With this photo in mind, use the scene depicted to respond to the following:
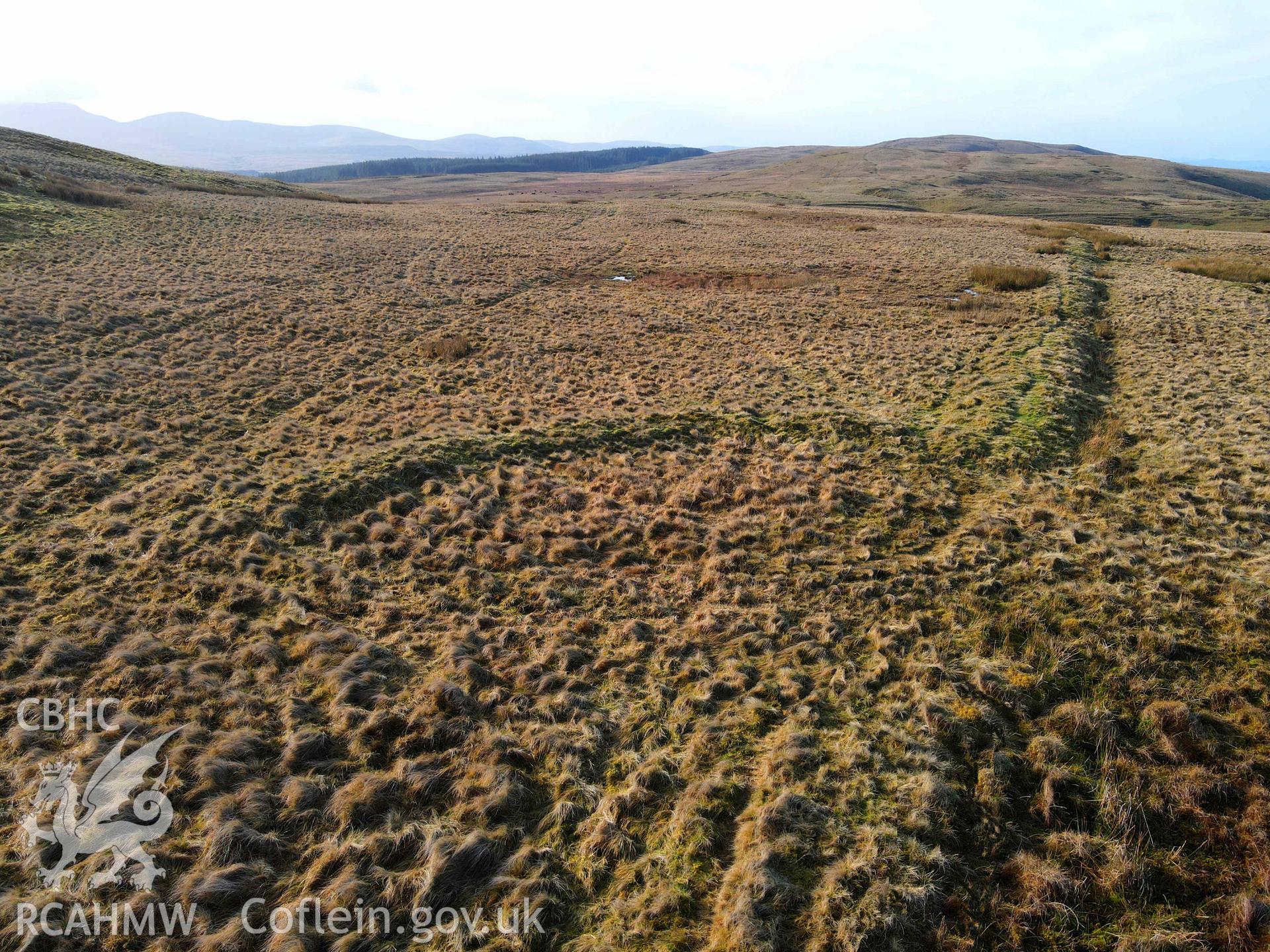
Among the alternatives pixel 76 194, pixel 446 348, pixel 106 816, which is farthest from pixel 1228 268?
pixel 76 194

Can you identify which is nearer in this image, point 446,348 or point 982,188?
point 446,348

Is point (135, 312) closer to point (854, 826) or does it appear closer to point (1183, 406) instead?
point (854, 826)

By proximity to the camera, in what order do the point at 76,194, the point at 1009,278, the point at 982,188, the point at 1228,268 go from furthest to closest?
the point at 982,188
the point at 76,194
the point at 1228,268
the point at 1009,278

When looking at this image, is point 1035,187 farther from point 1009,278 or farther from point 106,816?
point 106,816

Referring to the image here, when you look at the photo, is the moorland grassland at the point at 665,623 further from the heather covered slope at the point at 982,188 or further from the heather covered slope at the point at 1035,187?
the heather covered slope at the point at 1035,187

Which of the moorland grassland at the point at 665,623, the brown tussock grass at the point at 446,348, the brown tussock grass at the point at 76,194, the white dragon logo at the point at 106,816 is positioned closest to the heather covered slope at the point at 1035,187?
the brown tussock grass at the point at 76,194

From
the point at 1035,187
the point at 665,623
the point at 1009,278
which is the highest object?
the point at 1035,187

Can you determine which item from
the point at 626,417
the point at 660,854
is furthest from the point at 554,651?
the point at 626,417
